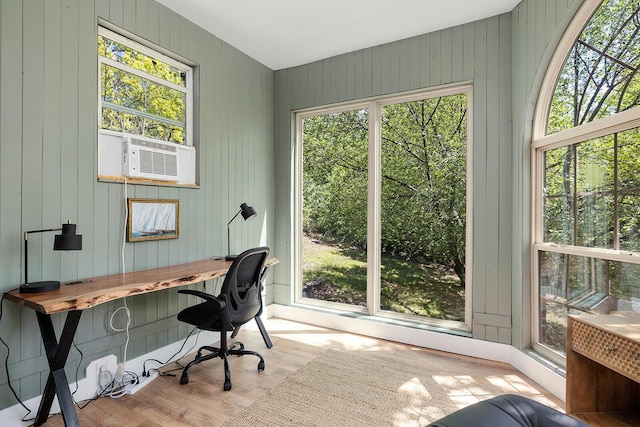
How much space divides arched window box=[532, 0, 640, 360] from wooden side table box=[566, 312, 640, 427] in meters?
0.38

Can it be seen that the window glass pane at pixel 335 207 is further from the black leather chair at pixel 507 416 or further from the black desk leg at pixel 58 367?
the black leather chair at pixel 507 416

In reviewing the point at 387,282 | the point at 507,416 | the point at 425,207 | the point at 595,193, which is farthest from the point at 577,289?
the point at 507,416

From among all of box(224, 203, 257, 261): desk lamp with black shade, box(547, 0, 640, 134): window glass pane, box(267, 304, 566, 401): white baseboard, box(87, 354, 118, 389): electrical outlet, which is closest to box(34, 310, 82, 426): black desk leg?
box(87, 354, 118, 389): electrical outlet

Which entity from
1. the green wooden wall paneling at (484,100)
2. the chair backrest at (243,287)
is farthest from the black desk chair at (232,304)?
the green wooden wall paneling at (484,100)

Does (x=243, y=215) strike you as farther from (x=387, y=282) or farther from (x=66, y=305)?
(x=387, y=282)

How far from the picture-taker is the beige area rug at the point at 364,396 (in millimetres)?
1997

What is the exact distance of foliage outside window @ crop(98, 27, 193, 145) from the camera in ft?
7.98

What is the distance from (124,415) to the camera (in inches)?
79.4

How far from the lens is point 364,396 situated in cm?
225

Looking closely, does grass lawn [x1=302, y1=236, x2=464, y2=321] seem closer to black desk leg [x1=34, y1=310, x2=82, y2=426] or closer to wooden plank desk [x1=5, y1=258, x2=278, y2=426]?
wooden plank desk [x1=5, y1=258, x2=278, y2=426]

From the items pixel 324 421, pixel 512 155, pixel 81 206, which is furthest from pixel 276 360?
pixel 512 155

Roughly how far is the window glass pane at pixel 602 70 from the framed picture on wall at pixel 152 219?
10.2 feet

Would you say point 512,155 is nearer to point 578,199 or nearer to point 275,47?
point 578,199

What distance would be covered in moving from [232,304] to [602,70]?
2.93 m
